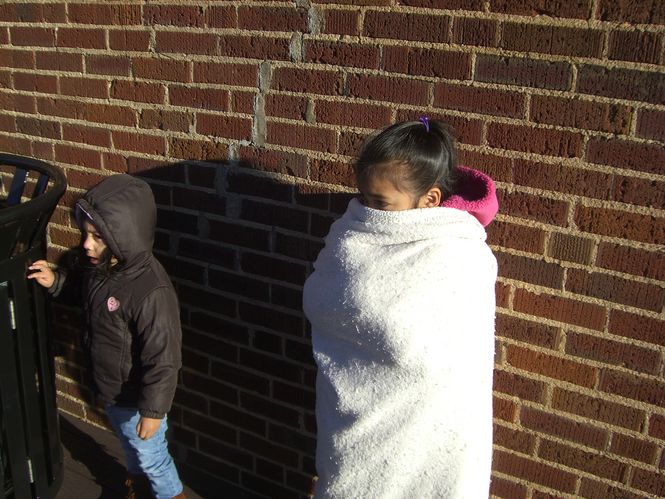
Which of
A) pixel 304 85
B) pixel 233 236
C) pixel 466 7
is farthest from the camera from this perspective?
pixel 233 236

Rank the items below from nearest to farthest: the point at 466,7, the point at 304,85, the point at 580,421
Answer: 1. the point at 466,7
2. the point at 580,421
3. the point at 304,85

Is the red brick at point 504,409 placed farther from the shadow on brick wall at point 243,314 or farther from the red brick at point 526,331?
the shadow on brick wall at point 243,314

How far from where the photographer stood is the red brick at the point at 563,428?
83.5 inches

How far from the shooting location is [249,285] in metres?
2.62

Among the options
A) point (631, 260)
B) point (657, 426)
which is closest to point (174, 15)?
point (631, 260)

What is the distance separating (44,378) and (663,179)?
215 cm

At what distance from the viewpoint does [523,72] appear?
194 centimetres

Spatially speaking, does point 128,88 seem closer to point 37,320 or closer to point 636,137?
point 37,320

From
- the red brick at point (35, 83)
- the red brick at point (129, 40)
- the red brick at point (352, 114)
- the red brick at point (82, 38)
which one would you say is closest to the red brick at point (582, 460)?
the red brick at point (352, 114)

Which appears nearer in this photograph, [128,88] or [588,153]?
[588,153]

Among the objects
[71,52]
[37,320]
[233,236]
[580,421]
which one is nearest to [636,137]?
[580,421]

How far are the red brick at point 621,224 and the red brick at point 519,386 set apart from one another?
1.83 ft

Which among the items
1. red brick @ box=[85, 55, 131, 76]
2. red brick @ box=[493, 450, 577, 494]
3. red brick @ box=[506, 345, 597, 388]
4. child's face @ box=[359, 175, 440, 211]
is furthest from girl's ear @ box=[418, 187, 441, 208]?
red brick @ box=[85, 55, 131, 76]

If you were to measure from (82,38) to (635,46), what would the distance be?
7.05 ft
